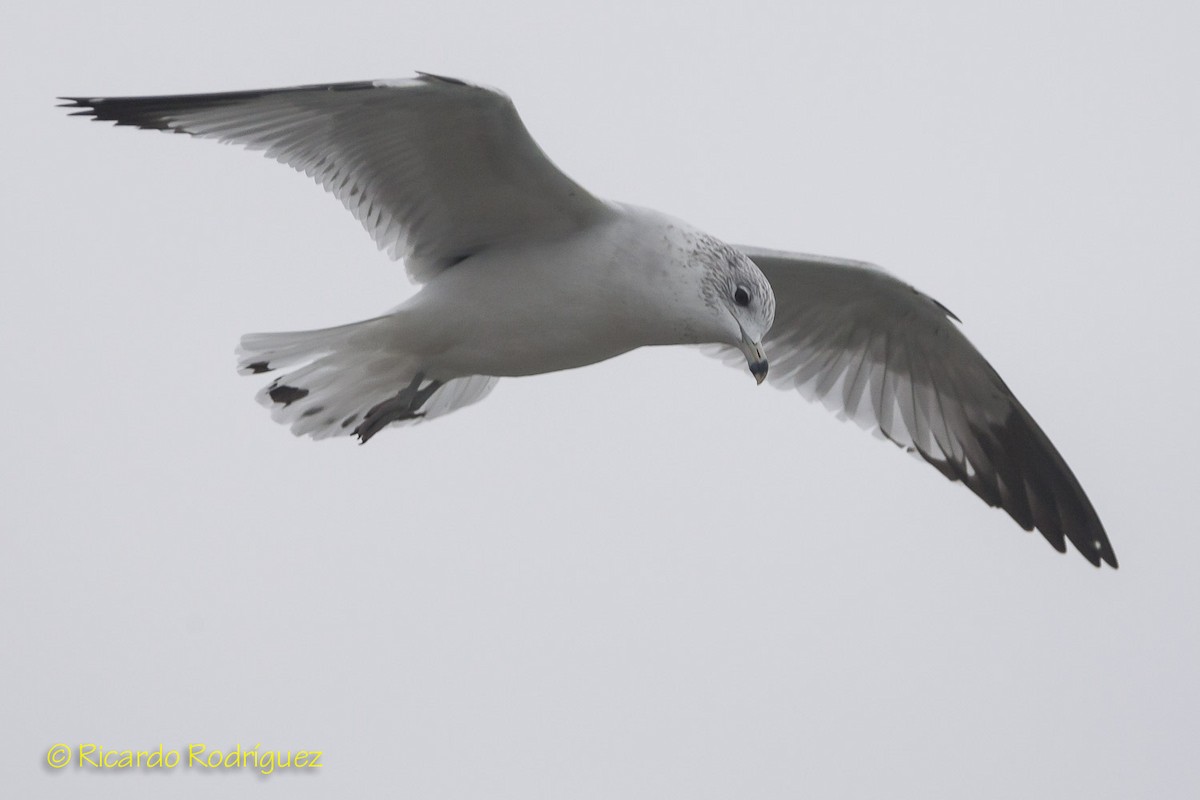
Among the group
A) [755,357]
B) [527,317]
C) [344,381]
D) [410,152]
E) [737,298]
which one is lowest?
[344,381]

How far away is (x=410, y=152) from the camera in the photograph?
23.7ft

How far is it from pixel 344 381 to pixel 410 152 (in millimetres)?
1312

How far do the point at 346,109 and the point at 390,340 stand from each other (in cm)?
121

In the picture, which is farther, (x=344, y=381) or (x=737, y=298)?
(x=344, y=381)

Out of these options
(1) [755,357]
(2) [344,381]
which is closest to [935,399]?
(1) [755,357]

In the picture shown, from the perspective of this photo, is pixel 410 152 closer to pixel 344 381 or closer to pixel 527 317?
pixel 527 317

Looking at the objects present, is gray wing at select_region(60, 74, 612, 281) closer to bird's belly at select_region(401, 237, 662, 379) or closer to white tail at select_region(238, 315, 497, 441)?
bird's belly at select_region(401, 237, 662, 379)

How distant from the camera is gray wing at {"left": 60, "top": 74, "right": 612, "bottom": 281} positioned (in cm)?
660

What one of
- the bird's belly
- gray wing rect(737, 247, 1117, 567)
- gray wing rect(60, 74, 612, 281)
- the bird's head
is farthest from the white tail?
gray wing rect(737, 247, 1117, 567)

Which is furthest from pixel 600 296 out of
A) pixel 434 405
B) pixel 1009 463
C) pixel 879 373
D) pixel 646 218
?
pixel 1009 463

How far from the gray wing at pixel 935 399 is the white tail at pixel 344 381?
2001mm

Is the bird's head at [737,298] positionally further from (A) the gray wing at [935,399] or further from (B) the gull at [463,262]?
(A) the gray wing at [935,399]

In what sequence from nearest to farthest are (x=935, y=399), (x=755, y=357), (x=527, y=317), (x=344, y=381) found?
(x=755, y=357), (x=527, y=317), (x=344, y=381), (x=935, y=399)

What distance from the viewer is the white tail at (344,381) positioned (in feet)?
25.4
